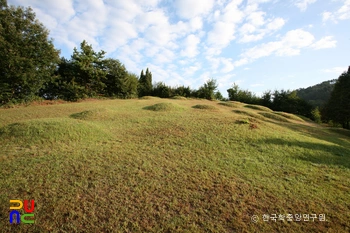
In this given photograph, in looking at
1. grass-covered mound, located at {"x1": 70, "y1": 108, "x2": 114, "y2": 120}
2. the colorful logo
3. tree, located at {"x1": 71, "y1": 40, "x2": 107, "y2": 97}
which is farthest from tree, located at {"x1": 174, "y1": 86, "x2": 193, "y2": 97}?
the colorful logo

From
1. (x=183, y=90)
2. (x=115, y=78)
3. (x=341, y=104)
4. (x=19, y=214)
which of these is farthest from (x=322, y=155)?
(x=183, y=90)

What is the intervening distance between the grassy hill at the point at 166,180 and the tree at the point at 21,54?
29.5ft

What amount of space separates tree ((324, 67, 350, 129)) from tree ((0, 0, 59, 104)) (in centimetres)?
2627

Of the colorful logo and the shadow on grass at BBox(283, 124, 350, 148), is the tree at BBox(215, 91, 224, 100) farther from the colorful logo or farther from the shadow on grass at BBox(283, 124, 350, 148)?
the colorful logo

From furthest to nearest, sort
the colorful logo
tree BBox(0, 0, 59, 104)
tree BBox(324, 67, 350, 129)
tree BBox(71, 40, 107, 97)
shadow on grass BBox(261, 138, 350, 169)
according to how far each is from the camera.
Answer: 1. tree BBox(71, 40, 107, 97)
2. tree BBox(324, 67, 350, 129)
3. tree BBox(0, 0, 59, 104)
4. shadow on grass BBox(261, 138, 350, 169)
5. the colorful logo

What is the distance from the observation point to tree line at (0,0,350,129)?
12.4m

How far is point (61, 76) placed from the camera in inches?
718

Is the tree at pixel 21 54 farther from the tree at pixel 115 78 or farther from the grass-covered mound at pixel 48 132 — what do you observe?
the grass-covered mound at pixel 48 132

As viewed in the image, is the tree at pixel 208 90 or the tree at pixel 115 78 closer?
the tree at pixel 115 78

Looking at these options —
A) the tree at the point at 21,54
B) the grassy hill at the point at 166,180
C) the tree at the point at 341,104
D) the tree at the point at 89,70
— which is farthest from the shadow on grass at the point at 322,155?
the tree at the point at 89,70

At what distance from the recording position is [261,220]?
2875mm

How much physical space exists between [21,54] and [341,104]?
90.3 feet

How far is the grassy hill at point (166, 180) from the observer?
2.79 metres

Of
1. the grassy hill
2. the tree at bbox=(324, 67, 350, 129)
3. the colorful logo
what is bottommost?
the colorful logo
